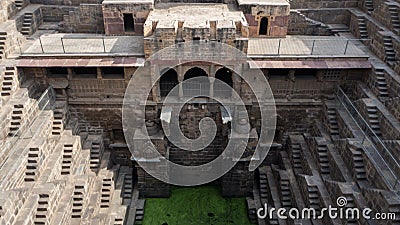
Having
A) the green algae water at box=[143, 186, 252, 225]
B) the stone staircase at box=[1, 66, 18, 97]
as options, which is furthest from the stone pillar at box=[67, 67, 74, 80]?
the green algae water at box=[143, 186, 252, 225]

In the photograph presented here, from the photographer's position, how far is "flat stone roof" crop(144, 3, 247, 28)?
14.8 m

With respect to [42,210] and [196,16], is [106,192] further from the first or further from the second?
[196,16]

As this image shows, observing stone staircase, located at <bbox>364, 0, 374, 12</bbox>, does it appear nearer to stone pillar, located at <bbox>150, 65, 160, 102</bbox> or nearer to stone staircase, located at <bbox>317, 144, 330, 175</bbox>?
stone staircase, located at <bbox>317, 144, 330, 175</bbox>

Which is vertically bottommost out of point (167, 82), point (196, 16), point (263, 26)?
point (167, 82)

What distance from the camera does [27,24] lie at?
60.8ft

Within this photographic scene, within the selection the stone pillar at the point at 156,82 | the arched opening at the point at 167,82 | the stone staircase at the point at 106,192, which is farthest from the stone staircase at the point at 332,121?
the stone staircase at the point at 106,192

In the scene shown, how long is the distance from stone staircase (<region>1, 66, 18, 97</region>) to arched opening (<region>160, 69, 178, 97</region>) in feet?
19.6

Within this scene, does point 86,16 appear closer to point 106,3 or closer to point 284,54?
point 106,3

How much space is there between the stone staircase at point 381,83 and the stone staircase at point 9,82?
14.6 m

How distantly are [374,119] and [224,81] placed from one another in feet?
21.0

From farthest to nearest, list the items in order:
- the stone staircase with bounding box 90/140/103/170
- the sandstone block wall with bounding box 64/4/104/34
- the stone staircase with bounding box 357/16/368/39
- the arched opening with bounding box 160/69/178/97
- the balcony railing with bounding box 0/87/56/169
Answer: the sandstone block wall with bounding box 64/4/104/34 → the stone staircase with bounding box 357/16/368/39 → the arched opening with bounding box 160/69/178/97 → the stone staircase with bounding box 90/140/103/170 → the balcony railing with bounding box 0/87/56/169

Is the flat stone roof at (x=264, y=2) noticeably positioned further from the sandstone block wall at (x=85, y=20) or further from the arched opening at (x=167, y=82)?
the sandstone block wall at (x=85, y=20)

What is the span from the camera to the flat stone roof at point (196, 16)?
48.6ft

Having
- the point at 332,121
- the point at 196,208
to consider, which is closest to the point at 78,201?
the point at 196,208
